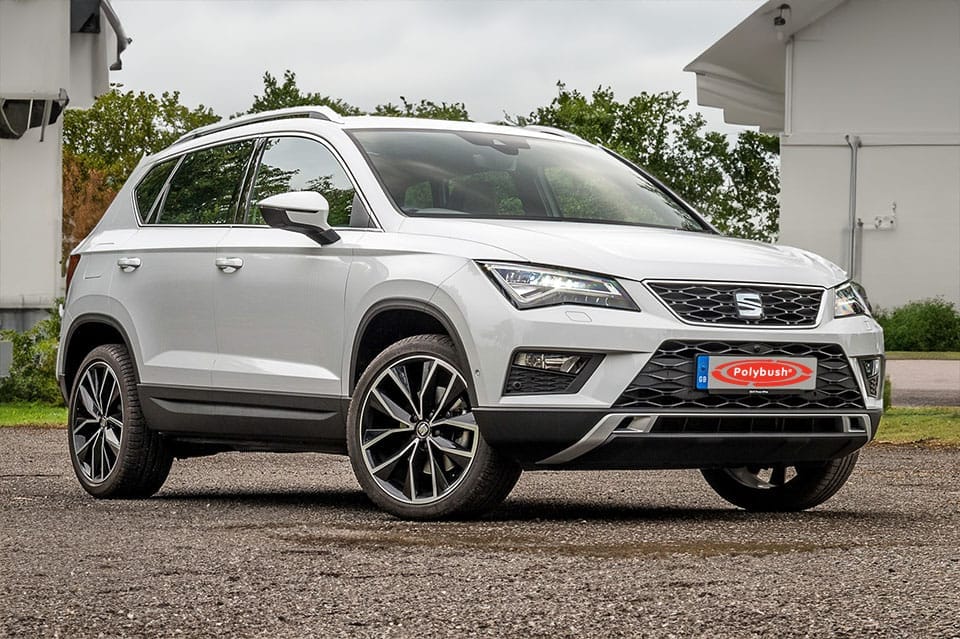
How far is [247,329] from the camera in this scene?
320 inches

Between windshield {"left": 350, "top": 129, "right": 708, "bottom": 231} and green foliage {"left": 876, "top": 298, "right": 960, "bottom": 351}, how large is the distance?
965 inches

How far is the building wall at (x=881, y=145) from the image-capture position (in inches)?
1251

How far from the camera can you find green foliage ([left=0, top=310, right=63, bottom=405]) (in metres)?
21.2

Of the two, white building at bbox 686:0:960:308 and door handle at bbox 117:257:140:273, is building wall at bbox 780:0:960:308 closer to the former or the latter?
white building at bbox 686:0:960:308

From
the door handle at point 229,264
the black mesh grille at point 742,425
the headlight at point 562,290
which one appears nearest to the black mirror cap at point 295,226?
the door handle at point 229,264

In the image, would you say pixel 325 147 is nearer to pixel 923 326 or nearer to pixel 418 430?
pixel 418 430

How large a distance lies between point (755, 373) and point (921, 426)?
946 cm

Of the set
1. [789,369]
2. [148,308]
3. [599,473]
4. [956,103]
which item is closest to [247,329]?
[148,308]

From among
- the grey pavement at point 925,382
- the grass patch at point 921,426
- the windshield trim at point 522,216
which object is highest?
the windshield trim at point 522,216

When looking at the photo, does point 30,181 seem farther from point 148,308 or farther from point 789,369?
point 789,369

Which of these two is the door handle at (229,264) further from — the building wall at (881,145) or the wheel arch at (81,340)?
the building wall at (881,145)

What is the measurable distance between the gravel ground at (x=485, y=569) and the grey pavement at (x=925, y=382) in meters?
11.5

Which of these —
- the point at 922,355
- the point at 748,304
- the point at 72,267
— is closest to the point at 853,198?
the point at 922,355

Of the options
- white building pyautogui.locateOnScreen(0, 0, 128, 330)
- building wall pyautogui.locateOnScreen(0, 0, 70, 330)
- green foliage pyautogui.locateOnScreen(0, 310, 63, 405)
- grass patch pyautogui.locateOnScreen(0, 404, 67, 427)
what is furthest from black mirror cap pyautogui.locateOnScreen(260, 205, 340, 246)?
building wall pyautogui.locateOnScreen(0, 0, 70, 330)
